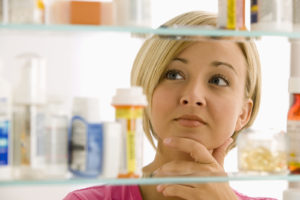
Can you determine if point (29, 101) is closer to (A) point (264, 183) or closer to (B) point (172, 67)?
(B) point (172, 67)

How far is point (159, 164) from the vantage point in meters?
1.05

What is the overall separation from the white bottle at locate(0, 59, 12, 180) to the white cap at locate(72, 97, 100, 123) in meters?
0.11

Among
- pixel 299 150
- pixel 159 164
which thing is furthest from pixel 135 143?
pixel 299 150

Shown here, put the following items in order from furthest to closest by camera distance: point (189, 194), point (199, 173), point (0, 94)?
point (189, 194), point (199, 173), point (0, 94)

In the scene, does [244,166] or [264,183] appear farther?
[264,183]

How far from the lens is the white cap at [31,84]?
82 cm

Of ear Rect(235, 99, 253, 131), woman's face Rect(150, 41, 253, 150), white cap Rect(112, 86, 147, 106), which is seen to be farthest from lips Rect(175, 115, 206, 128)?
white cap Rect(112, 86, 147, 106)

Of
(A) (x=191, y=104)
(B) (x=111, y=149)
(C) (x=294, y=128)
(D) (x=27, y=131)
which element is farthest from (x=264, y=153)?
(D) (x=27, y=131)

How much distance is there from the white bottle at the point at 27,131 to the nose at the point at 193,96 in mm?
351

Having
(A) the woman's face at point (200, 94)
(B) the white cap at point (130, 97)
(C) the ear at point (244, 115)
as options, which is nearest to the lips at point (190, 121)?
(A) the woman's face at point (200, 94)

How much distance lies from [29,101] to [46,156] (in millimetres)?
96

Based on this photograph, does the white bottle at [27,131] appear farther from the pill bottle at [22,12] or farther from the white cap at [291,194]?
the white cap at [291,194]

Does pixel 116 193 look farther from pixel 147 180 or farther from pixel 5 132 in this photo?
pixel 5 132

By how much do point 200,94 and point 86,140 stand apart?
33 centimetres
